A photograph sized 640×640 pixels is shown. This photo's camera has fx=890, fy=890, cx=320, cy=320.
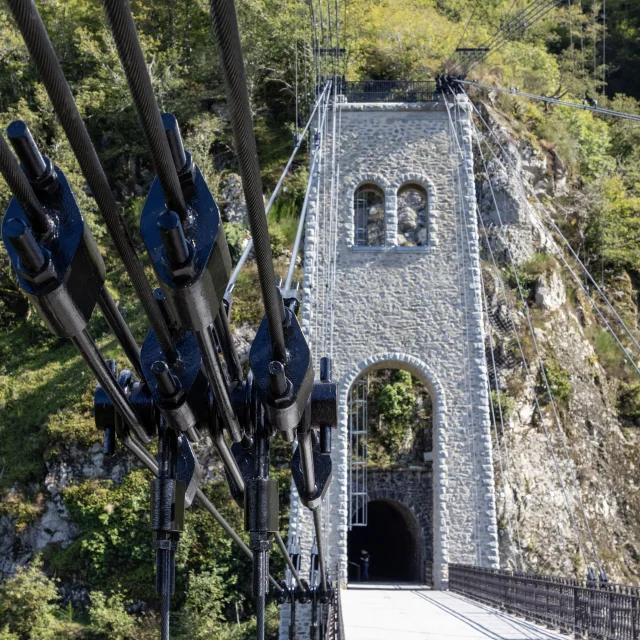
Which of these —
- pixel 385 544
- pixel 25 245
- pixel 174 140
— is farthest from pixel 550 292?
pixel 25 245

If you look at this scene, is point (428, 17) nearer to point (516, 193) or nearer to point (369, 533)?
point (516, 193)

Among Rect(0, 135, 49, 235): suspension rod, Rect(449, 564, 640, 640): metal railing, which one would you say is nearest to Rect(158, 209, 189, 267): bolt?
Rect(0, 135, 49, 235): suspension rod

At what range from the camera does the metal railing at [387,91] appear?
1767 centimetres

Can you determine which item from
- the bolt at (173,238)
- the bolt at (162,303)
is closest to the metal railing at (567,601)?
the bolt at (162,303)

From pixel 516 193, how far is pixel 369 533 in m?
8.65

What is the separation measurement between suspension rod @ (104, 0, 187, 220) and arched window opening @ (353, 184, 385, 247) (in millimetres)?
15108

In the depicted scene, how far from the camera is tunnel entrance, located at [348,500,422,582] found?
735 inches

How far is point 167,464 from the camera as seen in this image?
13.7ft

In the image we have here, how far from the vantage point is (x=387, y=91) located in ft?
58.8

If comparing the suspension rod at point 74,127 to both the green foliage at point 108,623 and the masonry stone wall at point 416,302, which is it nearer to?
the masonry stone wall at point 416,302

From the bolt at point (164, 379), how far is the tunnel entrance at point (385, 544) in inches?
576

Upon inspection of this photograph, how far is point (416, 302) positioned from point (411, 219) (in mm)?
5314

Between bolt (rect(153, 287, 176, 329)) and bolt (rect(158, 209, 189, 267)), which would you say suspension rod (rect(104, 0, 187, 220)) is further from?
bolt (rect(153, 287, 176, 329))

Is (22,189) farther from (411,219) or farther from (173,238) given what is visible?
(411,219)
